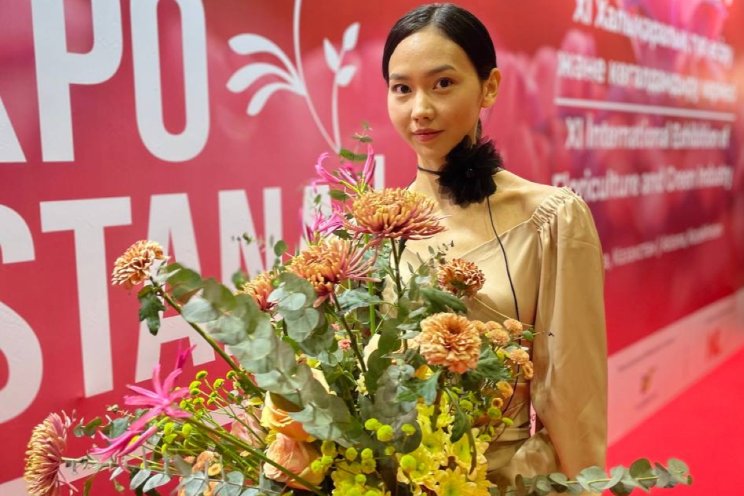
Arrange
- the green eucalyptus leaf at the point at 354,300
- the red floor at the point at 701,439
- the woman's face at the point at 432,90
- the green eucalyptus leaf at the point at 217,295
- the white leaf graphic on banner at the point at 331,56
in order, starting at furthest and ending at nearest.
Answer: the red floor at the point at 701,439, the white leaf graphic on banner at the point at 331,56, the woman's face at the point at 432,90, the green eucalyptus leaf at the point at 354,300, the green eucalyptus leaf at the point at 217,295

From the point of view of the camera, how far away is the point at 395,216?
1.69 feet

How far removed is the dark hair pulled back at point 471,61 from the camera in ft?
2.95

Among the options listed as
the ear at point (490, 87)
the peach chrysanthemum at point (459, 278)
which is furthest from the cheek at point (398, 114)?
the peach chrysanthemum at point (459, 278)

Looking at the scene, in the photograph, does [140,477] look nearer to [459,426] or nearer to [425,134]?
[459,426]

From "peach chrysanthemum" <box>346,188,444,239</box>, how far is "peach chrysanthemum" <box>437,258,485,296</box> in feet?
0.30

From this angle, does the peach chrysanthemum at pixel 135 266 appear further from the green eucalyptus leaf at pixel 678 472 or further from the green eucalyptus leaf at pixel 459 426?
the green eucalyptus leaf at pixel 678 472

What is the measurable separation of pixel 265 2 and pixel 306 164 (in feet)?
1.19

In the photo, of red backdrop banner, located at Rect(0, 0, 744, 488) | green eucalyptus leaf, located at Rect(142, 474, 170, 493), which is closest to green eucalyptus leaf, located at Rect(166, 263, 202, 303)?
green eucalyptus leaf, located at Rect(142, 474, 170, 493)

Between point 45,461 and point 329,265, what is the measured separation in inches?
Answer: 12.7

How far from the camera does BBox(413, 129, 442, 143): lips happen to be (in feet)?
3.00

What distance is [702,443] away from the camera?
2637 mm

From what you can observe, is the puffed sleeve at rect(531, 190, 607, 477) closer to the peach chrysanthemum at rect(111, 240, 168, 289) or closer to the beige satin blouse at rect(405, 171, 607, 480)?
the beige satin blouse at rect(405, 171, 607, 480)

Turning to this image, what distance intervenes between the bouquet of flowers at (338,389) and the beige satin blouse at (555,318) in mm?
258

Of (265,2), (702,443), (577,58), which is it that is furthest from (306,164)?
(702,443)
